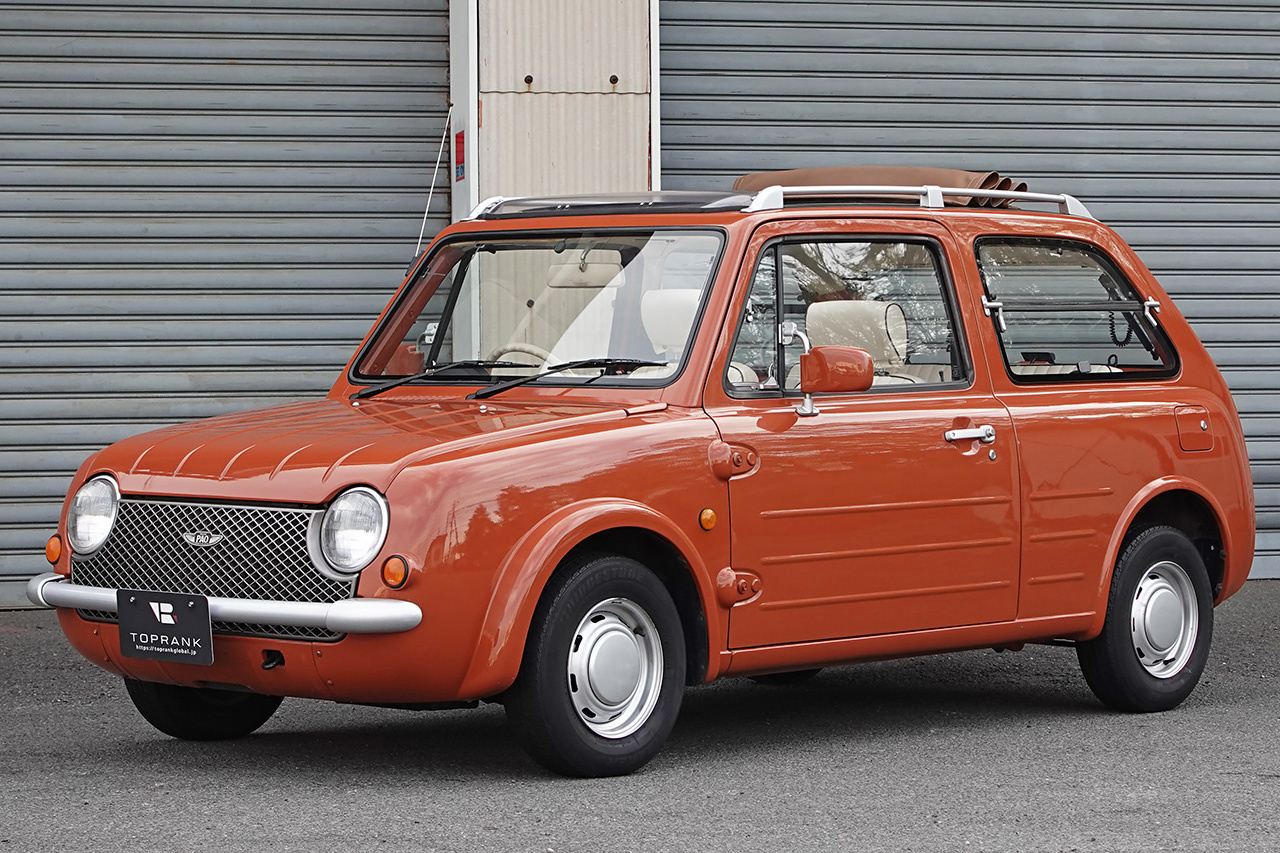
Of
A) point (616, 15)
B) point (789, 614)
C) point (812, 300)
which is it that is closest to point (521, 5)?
point (616, 15)

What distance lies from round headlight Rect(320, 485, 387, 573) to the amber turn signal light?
2.1 inches

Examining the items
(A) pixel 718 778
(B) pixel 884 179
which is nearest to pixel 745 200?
(B) pixel 884 179

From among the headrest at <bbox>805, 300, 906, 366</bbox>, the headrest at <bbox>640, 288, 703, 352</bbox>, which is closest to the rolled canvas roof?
the headrest at <bbox>805, 300, 906, 366</bbox>

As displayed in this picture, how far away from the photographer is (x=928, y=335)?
6609 millimetres

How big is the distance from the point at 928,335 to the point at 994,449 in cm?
47

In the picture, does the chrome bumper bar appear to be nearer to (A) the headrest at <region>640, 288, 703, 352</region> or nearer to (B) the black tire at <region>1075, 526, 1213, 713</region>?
(A) the headrest at <region>640, 288, 703, 352</region>

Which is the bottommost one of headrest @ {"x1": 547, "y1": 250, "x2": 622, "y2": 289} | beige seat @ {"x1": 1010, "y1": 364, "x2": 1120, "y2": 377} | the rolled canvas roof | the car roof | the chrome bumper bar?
the chrome bumper bar

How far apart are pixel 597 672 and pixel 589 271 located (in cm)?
152

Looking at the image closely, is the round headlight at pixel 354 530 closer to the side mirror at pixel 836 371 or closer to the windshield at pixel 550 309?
the windshield at pixel 550 309

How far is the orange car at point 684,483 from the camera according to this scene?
5207 millimetres

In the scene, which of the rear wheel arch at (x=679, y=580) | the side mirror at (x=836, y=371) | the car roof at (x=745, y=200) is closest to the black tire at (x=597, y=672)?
the rear wheel arch at (x=679, y=580)

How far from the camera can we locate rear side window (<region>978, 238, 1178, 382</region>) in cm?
682

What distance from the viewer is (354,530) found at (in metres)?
5.13

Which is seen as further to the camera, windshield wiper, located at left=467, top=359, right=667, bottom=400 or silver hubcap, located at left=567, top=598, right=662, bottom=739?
windshield wiper, located at left=467, top=359, right=667, bottom=400
